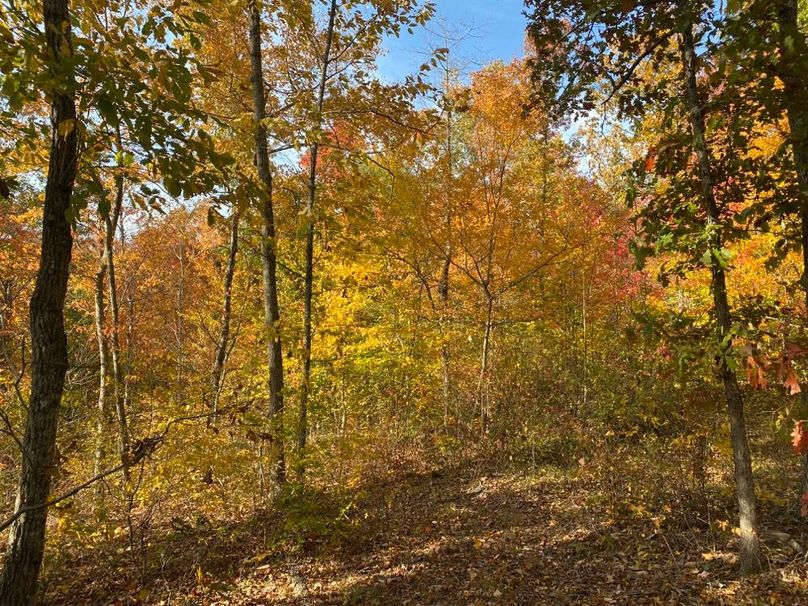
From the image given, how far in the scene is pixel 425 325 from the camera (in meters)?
10.3

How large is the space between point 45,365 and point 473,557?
4759 millimetres

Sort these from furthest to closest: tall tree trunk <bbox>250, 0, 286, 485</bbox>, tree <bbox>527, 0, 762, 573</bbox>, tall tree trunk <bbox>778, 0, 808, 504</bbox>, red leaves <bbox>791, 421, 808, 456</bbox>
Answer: tall tree trunk <bbox>250, 0, 286, 485</bbox>
tree <bbox>527, 0, 762, 573</bbox>
tall tree trunk <bbox>778, 0, 808, 504</bbox>
red leaves <bbox>791, 421, 808, 456</bbox>

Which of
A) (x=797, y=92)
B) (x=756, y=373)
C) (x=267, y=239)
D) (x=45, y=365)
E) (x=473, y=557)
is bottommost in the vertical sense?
(x=473, y=557)

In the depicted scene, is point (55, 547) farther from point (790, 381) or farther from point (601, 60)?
point (601, 60)

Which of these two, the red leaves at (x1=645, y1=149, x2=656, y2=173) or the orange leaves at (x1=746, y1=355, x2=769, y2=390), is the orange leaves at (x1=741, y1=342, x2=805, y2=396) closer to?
the orange leaves at (x1=746, y1=355, x2=769, y2=390)

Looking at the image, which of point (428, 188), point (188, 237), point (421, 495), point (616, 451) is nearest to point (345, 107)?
point (428, 188)

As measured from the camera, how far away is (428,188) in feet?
32.8

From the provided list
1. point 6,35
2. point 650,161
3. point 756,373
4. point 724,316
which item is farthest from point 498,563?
point 6,35

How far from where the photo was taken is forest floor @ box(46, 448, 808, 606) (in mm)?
4445

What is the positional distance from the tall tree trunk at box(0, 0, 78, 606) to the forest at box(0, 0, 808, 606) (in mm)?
14

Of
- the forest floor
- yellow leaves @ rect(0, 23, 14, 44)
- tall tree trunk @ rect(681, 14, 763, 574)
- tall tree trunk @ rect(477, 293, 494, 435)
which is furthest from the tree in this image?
tall tree trunk @ rect(477, 293, 494, 435)

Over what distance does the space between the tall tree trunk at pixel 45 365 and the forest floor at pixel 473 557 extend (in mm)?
2338

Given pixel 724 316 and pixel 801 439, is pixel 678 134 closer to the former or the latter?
pixel 724 316

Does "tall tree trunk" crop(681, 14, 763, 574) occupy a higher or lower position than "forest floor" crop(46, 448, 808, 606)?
higher
